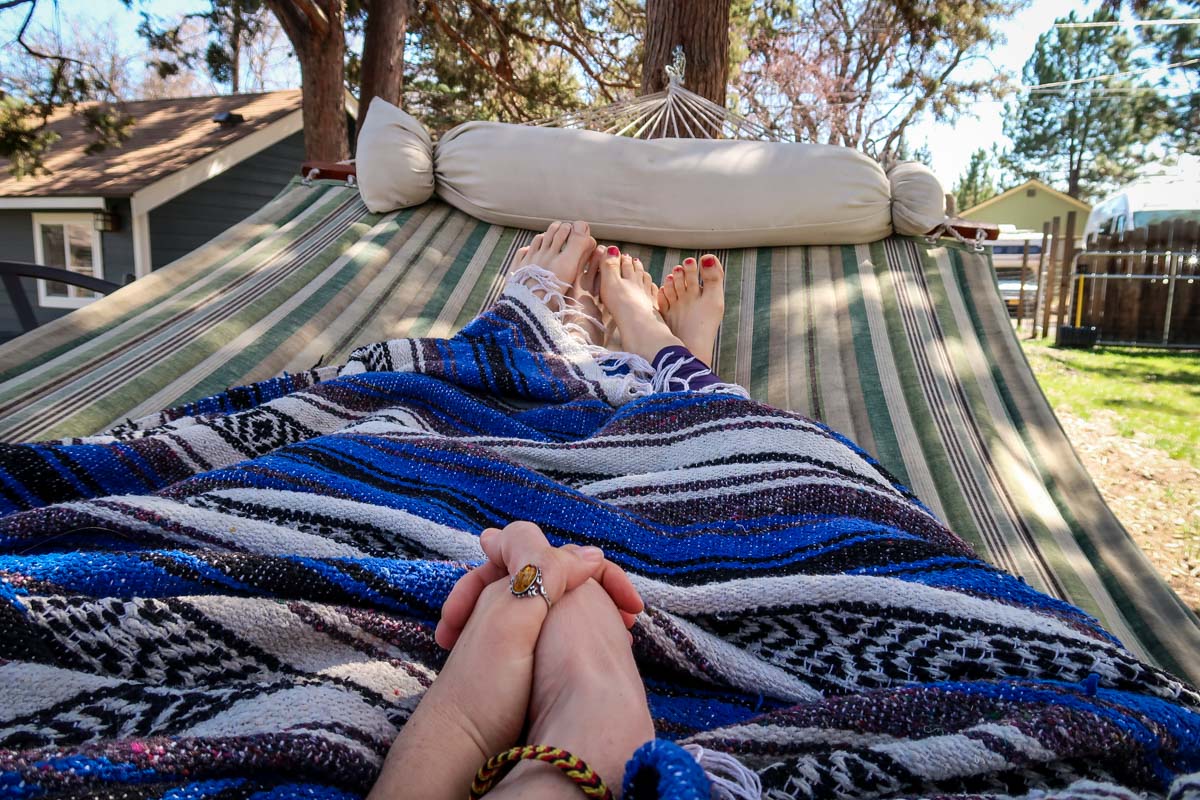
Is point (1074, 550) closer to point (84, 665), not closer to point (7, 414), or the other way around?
point (84, 665)

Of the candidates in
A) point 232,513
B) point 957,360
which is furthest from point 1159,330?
point 232,513

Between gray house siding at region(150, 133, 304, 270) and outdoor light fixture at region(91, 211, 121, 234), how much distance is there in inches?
13.9

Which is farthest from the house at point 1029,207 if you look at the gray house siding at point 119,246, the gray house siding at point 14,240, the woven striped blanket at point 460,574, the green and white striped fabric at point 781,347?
the woven striped blanket at point 460,574

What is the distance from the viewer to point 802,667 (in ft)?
2.20

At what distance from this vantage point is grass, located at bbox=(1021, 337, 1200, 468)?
4.39m

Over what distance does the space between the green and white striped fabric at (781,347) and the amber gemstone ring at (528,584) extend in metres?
0.87

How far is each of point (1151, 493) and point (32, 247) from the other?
1132 cm

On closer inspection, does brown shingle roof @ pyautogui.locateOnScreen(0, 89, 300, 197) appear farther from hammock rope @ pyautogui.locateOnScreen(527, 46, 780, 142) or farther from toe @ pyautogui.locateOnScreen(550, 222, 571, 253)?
toe @ pyautogui.locateOnScreen(550, 222, 571, 253)

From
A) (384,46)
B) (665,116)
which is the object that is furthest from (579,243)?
(384,46)

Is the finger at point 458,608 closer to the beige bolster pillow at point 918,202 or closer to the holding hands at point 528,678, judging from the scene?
the holding hands at point 528,678

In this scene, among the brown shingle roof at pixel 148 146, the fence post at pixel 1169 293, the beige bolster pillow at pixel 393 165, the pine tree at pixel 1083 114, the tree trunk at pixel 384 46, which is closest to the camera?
the beige bolster pillow at pixel 393 165

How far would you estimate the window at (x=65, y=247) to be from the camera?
908 cm

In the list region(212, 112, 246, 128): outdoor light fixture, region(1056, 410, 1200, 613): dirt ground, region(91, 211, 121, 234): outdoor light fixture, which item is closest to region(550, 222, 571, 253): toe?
region(1056, 410, 1200, 613): dirt ground

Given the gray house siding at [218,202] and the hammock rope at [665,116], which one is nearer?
the hammock rope at [665,116]
